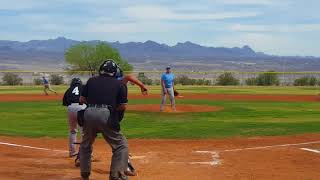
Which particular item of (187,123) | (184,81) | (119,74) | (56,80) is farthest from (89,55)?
(119,74)

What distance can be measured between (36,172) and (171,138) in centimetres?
656

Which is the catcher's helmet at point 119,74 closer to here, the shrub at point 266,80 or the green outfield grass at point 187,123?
the green outfield grass at point 187,123

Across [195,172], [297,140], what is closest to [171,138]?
[297,140]

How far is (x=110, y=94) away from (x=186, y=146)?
5.81 m

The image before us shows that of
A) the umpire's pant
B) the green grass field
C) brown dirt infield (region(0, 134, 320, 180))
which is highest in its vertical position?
the umpire's pant

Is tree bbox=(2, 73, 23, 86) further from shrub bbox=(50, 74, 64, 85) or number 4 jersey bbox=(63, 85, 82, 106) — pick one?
number 4 jersey bbox=(63, 85, 82, 106)

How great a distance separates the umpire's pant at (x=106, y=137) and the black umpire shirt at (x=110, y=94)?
4.6 inches

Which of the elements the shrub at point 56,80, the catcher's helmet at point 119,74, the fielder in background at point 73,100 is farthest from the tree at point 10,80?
the catcher's helmet at point 119,74

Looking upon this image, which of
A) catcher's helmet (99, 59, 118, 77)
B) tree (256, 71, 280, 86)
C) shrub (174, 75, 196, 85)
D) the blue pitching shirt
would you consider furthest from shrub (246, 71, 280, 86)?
catcher's helmet (99, 59, 118, 77)

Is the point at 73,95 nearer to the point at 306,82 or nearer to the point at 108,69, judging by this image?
the point at 108,69

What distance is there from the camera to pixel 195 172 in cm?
1074

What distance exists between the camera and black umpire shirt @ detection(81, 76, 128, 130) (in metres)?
9.31

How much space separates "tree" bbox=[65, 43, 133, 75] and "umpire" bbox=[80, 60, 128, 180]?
70.4 meters

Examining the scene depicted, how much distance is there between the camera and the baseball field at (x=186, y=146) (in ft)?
35.2
